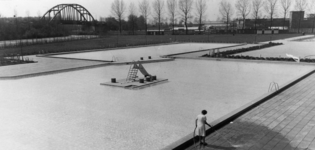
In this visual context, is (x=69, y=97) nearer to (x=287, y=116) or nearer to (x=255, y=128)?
(x=255, y=128)

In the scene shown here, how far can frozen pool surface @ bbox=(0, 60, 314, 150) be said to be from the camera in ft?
22.8

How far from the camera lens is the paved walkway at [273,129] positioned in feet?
20.8

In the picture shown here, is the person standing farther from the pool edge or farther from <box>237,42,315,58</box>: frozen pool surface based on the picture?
<box>237,42,315,58</box>: frozen pool surface

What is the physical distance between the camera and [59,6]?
97.8 m

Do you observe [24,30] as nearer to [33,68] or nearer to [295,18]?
[33,68]

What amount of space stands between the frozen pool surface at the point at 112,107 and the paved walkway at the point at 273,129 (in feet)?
3.06

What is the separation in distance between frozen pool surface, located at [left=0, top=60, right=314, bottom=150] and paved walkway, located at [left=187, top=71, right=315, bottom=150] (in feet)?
3.06

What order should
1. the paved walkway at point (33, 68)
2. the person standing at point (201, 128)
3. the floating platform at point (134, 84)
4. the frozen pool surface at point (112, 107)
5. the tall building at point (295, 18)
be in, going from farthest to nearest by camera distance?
the tall building at point (295, 18), the paved walkway at point (33, 68), the floating platform at point (134, 84), the frozen pool surface at point (112, 107), the person standing at point (201, 128)

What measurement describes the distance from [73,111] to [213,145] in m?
5.16

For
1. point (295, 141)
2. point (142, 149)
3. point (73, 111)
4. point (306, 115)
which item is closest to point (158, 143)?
point (142, 149)

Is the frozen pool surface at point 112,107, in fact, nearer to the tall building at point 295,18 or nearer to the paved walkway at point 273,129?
the paved walkway at point 273,129

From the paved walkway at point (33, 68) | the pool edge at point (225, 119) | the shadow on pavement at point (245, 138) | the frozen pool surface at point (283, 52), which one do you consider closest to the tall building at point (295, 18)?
the frozen pool surface at point (283, 52)

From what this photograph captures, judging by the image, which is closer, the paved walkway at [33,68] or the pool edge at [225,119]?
the pool edge at [225,119]

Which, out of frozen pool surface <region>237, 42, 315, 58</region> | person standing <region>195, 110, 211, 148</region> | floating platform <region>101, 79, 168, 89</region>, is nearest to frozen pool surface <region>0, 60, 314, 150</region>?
floating platform <region>101, 79, 168, 89</region>
